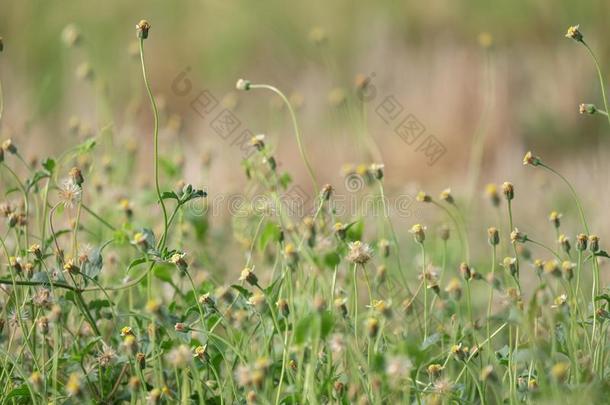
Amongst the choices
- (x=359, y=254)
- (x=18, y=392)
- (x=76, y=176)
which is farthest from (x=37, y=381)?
(x=359, y=254)

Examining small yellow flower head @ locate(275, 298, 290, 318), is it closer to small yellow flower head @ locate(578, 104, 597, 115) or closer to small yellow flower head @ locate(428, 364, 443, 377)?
small yellow flower head @ locate(428, 364, 443, 377)

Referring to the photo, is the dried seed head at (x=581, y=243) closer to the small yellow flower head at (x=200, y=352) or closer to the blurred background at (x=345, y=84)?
the small yellow flower head at (x=200, y=352)

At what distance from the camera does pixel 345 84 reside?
4480 mm

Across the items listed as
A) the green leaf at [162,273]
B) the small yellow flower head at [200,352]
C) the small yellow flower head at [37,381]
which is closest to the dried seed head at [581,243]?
the small yellow flower head at [200,352]

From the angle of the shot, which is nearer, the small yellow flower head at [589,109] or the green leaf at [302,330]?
the green leaf at [302,330]

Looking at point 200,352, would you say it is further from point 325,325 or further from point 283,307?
point 325,325

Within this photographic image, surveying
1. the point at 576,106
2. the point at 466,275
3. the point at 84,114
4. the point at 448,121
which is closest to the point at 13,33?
the point at 84,114

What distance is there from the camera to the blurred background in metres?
3.86

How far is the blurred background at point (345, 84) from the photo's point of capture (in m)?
3.86

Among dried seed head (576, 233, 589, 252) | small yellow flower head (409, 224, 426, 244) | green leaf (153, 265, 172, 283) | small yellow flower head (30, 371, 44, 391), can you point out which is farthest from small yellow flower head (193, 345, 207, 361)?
dried seed head (576, 233, 589, 252)

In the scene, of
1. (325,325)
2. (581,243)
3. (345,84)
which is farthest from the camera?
(345,84)

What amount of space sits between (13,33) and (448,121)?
98.3 inches

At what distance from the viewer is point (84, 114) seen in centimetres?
465

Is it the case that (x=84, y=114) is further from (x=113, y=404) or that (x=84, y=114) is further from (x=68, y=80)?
(x=113, y=404)
